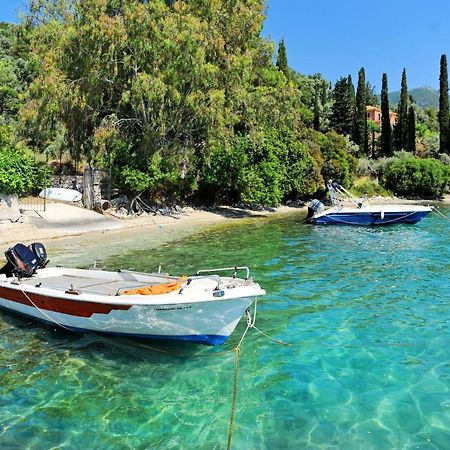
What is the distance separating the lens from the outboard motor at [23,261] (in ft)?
35.4

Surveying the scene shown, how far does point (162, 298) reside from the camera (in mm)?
7844

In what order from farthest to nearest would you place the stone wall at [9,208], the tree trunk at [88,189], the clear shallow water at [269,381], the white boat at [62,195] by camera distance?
the tree trunk at [88,189] < the white boat at [62,195] < the stone wall at [9,208] < the clear shallow water at [269,381]

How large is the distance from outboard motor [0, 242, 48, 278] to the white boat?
1796 centimetres

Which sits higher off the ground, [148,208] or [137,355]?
[148,208]

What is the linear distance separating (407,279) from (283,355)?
6.87 metres

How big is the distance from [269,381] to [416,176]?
4788cm

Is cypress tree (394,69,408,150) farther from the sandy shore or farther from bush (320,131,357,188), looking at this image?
the sandy shore

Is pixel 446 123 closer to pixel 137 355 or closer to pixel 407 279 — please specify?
pixel 407 279

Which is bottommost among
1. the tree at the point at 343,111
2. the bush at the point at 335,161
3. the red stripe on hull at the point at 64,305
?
the red stripe on hull at the point at 64,305

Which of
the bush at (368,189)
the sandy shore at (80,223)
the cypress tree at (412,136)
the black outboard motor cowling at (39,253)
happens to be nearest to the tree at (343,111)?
the cypress tree at (412,136)

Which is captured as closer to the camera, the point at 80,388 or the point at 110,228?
the point at 80,388

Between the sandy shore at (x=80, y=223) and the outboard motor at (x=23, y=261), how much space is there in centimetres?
881

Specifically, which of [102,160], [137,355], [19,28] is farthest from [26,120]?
[137,355]

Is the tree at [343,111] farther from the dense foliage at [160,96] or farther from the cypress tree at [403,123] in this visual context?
the dense foliage at [160,96]
